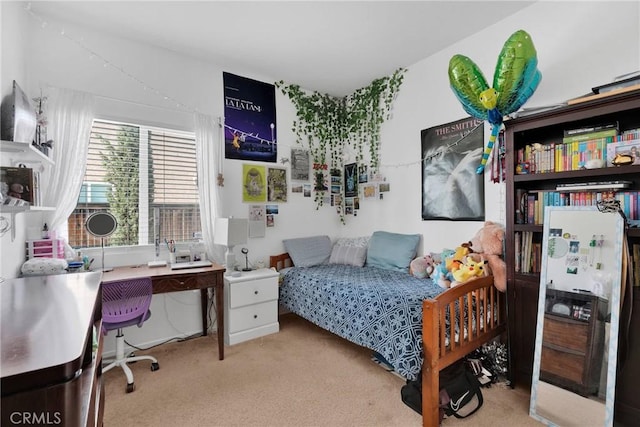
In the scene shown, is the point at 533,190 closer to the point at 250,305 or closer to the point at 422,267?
the point at 422,267

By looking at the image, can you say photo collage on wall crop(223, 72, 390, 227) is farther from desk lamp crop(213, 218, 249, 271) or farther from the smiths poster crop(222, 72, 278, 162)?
desk lamp crop(213, 218, 249, 271)

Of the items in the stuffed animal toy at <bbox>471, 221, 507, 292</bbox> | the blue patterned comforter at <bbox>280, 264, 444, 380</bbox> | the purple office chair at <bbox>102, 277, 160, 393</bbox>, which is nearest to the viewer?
the blue patterned comforter at <bbox>280, 264, 444, 380</bbox>

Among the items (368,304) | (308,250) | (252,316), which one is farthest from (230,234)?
(368,304)

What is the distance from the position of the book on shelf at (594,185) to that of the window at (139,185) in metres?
2.94

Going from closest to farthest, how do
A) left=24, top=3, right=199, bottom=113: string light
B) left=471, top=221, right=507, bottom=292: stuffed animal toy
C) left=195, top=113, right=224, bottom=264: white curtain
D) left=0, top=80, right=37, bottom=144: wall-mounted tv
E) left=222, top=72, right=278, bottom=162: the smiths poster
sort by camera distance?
left=0, top=80, right=37, bottom=144: wall-mounted tv < left=471, top=221, right=507, bottom=292: stuffed animal toy < left=24, top=3, right=199, bottom=113: string light < left=195, top=113, right=224, bottom=264: white curtain < left=222, top=72, right=278, bottom=162: the smiths poster

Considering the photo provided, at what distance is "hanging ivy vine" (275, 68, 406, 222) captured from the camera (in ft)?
11.6

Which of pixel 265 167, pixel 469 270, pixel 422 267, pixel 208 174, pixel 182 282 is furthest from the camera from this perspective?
pixel 265 167

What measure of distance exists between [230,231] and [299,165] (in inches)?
51.1

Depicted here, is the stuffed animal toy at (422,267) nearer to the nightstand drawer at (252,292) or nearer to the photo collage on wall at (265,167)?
the photo collage on wall at (265,167)

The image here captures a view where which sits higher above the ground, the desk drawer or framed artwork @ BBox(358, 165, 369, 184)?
framed artwork @ BBox(358, 165, 369, 184)

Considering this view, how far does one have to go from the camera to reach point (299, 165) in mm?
3693

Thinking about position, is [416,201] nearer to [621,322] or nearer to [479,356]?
[479,356]

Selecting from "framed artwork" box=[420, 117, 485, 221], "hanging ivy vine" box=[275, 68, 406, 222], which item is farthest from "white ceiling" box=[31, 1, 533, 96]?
"framed artwork" box=[420, 117, 485, 221]

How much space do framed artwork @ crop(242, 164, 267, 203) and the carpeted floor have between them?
4.85ft
